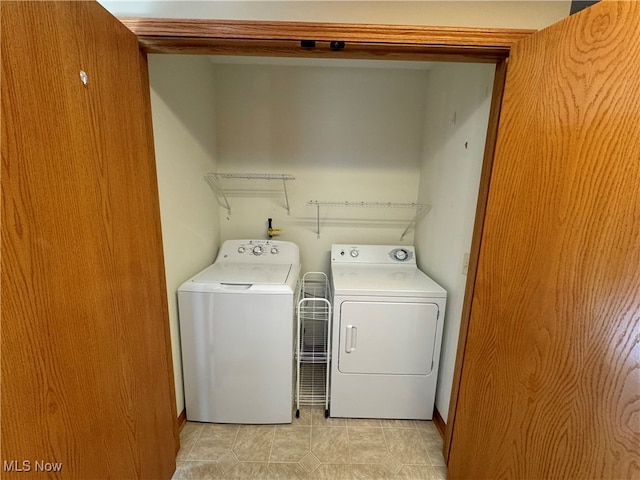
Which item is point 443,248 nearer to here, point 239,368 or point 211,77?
point 239,368

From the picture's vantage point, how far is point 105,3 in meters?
1.09

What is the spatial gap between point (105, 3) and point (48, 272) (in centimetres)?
115

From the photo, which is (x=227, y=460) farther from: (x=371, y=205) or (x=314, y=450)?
(x=371, y=205)

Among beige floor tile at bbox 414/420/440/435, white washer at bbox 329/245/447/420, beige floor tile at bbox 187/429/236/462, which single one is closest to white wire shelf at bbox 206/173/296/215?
white washer at bbox 329/245/447/420

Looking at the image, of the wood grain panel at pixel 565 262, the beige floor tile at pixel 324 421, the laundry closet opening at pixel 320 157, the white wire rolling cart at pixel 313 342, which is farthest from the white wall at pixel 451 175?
the white wire rolling cart at pixel 313 342

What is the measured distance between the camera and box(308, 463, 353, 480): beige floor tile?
1.49 m

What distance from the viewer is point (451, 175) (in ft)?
Result: 5.66

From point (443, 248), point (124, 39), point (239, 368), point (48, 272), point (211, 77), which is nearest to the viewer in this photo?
point (48, 272)

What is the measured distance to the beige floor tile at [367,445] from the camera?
1.60 m

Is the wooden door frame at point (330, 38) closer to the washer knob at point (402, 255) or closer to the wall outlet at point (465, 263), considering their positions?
the wall outlet at point (465, 263)

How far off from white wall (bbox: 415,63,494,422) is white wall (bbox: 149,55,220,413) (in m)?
1.75

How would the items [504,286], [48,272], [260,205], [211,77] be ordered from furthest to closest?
[260,205]
[211,77]
[504,286]
[48,272]

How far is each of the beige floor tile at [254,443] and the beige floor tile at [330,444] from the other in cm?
29

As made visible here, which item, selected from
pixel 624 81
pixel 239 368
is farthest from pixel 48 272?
pixel 624 81
